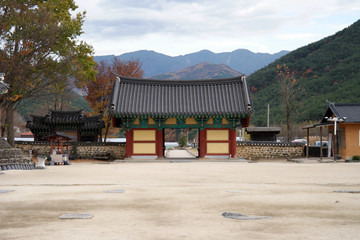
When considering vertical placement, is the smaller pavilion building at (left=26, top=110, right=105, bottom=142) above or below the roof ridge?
below

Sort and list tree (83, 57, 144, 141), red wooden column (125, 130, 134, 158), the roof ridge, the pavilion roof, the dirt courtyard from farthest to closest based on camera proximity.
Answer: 1. tree (83, 57, 144, 141)
2. the pavilion roof
3. the roof ridge
4. red wooden column (125, 130, 134, 158)
5. the dirt courtyard

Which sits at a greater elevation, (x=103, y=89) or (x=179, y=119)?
(x=103, y=89)

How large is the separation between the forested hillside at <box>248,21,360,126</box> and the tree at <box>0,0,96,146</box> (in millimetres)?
36709

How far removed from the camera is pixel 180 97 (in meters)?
31.6

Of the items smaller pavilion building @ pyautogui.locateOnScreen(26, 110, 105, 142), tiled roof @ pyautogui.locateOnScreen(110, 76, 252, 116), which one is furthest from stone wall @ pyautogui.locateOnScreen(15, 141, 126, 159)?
tiled roof @ pyautogui.locateOnScreen(110, 76, 252, 116)

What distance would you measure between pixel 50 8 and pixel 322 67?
6312 cm

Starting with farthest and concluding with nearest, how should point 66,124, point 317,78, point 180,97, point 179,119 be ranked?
Result: point 317,78 → point 66,124 → point 180,97 → point 179,119

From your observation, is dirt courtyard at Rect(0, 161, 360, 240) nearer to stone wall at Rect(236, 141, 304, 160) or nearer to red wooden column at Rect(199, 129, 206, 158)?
red wooden column at Rect(199, 129, 206, 158)

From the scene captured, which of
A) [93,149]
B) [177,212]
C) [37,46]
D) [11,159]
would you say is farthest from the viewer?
[93,149]

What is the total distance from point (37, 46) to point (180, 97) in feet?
37.6

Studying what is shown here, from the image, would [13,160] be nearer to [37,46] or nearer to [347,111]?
[37,46]

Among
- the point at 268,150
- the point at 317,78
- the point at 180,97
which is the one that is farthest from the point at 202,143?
the point at 317,78

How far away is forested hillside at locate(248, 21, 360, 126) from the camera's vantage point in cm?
6444

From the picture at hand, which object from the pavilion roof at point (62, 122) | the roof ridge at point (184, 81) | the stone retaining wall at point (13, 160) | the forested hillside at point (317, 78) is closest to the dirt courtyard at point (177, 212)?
the stone retaining wall at point (13, 160)
